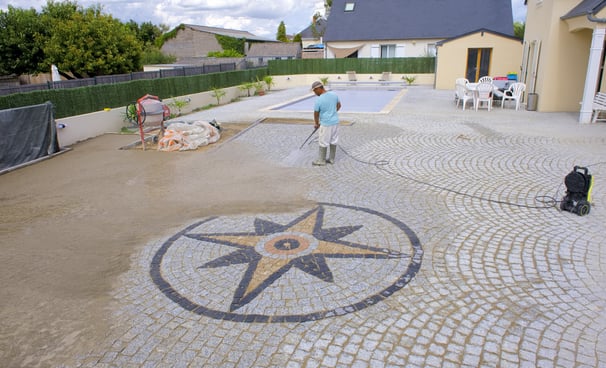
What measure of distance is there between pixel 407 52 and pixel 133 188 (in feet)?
98.0

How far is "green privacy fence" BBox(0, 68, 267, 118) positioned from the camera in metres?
11.0

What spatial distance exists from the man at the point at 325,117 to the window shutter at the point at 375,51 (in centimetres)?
2729

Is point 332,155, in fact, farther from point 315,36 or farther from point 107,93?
point 315,36

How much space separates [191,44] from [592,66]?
158 ft

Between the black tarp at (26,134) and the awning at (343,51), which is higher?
the awning at (343,51)

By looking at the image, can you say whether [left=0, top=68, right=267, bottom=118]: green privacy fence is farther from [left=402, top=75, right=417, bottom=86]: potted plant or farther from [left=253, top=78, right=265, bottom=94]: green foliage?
[left=402, top=75, right=417, bottom=86]: potted plant

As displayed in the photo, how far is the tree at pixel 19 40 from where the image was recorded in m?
26.4

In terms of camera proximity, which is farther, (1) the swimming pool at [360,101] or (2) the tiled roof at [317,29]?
(2) the tiled roof at [317,29]

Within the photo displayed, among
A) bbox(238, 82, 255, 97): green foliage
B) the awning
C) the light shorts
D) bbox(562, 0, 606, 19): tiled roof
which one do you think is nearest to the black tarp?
the light shorts

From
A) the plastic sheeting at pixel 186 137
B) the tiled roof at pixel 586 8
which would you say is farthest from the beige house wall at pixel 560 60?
the plastic sheeting at pixel 186 137

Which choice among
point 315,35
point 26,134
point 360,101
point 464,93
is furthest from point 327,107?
point 315,35

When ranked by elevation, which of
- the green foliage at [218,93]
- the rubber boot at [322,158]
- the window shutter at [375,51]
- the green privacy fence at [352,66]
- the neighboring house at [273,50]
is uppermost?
the neighboring house at [273,50]

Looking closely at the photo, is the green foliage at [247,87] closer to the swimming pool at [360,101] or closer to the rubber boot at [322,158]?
the swimming pool at [360,101]

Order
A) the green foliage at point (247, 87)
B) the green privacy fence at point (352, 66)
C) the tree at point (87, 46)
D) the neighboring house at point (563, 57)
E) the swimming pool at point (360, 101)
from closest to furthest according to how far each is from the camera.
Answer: the neighboring house at point (563, 57), the swimming pool at point (360, 101), the green foliage at point (247, 87), the tree at point (87, 46), the green privacy fence at point (352, 66)
